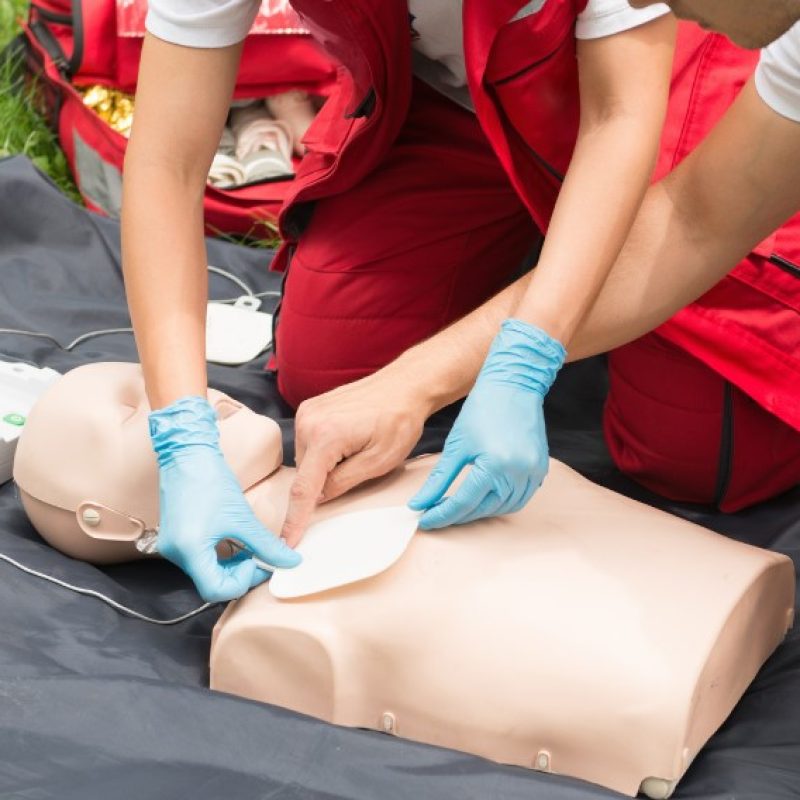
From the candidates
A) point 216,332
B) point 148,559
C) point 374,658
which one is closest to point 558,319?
point 374,658

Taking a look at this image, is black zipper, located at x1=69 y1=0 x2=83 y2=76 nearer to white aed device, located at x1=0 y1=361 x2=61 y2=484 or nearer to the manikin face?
white aed device, located at x1=0 y1=361 x2=61 y2=484

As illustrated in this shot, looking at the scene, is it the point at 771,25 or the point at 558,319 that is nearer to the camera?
Result: the point at 771,25

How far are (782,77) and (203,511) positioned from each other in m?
0.76

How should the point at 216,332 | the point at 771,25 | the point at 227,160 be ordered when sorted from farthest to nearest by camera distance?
the point at 227,160 → the point at 216,332 → the point at 771,25

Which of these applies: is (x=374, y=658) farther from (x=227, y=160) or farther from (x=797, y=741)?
(x=227, y=160)

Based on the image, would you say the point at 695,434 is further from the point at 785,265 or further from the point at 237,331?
the point at 237,331

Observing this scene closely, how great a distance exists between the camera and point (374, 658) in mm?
1253

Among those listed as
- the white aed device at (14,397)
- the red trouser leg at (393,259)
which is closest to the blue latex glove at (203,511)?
the white aed device at (14,397)

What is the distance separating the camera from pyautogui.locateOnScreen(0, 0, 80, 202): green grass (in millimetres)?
2842

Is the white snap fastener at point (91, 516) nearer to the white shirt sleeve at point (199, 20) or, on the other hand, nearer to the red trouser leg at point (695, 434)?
A: the white shirt sleeve at point (199, 20)

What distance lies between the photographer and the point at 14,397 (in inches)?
69.6

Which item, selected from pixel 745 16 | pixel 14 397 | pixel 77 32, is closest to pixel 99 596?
pixel 14 397

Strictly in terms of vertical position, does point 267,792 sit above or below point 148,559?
above

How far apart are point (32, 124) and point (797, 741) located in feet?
7.38
